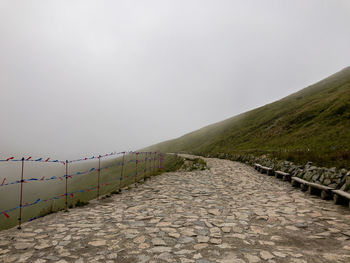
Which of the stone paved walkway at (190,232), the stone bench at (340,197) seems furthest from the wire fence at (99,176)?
the stone bench at (340,197)

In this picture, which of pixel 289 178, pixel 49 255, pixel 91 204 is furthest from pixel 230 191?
pixel 49 255

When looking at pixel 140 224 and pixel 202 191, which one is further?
pixel 202 191

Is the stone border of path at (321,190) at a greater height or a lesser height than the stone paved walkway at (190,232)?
greater

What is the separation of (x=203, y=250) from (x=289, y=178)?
11.8 metres

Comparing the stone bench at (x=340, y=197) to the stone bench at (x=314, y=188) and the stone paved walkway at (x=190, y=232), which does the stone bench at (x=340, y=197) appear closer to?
the stone paved walkway at (x=190, y=232)

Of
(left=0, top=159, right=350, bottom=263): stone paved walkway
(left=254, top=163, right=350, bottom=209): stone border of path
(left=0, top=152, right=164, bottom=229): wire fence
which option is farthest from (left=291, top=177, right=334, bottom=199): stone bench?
(left=0, top=152, right=164, bottom=229): wire fence

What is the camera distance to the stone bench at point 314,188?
9.55 meters

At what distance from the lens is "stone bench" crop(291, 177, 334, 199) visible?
955 centimetres

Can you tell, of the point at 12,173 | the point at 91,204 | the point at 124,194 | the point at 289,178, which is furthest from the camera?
the point at 12,173

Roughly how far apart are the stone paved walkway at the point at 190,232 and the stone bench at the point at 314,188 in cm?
48

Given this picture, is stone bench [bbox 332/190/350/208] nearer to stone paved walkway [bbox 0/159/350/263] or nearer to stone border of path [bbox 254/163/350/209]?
stone border of path [bbox 254/163/350/209]

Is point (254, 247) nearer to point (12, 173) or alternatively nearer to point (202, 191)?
point (202, 191)

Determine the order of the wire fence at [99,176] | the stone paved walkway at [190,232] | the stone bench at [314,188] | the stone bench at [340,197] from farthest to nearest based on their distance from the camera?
the stone bench at [314,188]
the stone bench at [340,197]
the wire fence at [99,176]
the stone paved walkway at [190,232]

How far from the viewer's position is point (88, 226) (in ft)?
22.9
